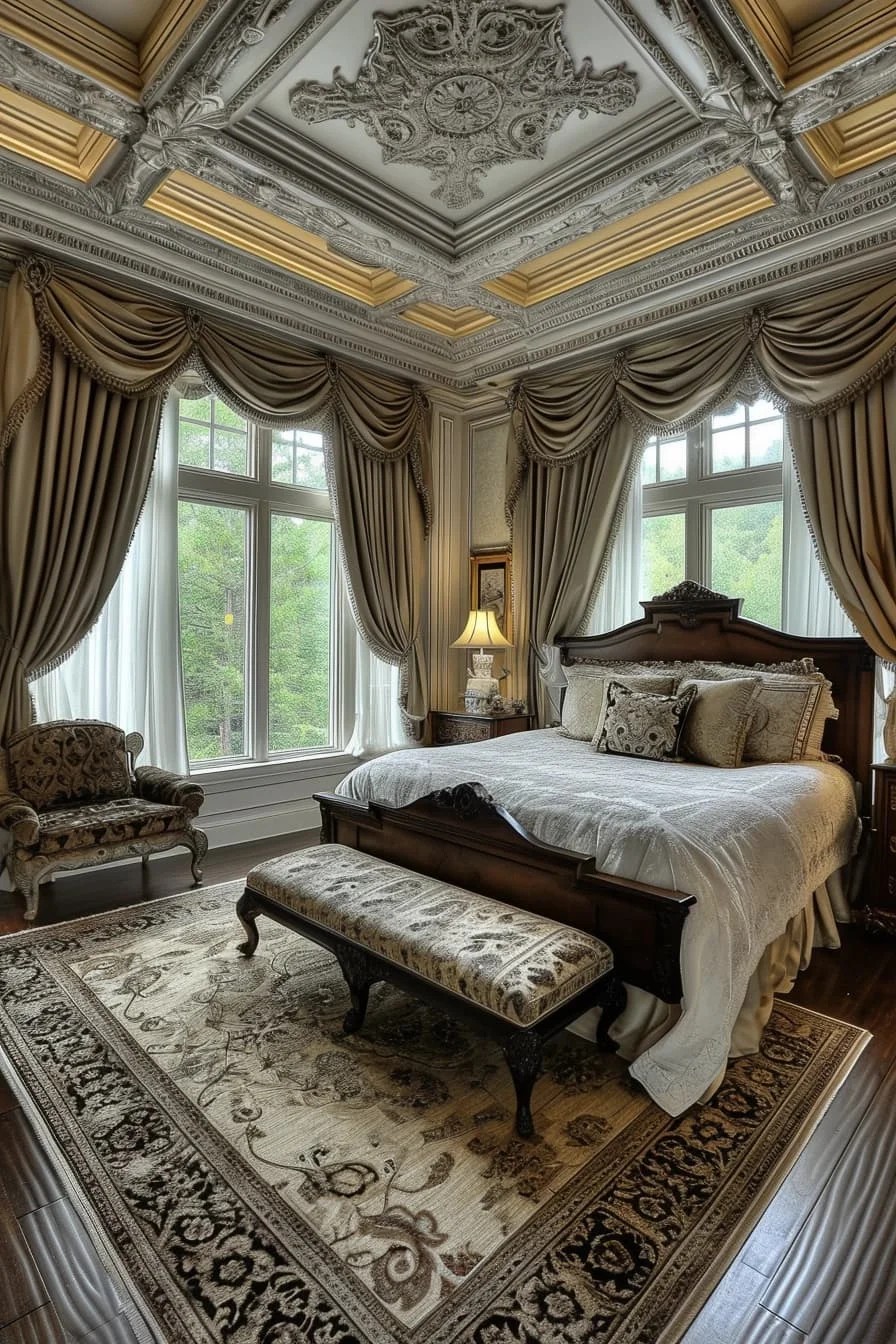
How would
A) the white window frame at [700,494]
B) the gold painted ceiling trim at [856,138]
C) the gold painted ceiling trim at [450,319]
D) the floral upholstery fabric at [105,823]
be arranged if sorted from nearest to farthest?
the gold painted ceiling trim at [856,138] → the floral upholstery fabric at [105,823] → the white window frame at [700,494] → the gold painted ceiling trim at [450,319]

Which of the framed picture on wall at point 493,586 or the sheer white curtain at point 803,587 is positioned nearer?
the sheer white curtain at point 803,587

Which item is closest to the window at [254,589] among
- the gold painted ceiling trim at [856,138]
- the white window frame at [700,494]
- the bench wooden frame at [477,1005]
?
the bench wooden frame at [477,1005]

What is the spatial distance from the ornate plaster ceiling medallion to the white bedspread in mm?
2732

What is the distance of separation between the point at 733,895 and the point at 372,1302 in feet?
4.47

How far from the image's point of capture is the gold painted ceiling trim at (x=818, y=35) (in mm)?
2459

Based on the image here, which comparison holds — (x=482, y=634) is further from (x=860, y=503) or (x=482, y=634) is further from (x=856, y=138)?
(x=856, y=138)

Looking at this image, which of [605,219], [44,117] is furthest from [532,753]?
[44,117]

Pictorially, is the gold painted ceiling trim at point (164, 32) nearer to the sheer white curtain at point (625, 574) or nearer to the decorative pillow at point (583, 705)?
the sheer white curtain at point (625, 574)

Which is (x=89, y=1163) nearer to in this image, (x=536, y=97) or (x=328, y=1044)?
(x=328, y=1044)

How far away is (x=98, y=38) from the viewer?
266cm

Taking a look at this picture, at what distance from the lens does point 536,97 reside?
114 inches

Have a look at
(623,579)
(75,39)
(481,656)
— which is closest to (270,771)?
(481,656)

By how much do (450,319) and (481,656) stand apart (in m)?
2.40

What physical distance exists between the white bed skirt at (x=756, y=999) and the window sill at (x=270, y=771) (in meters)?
2.83
